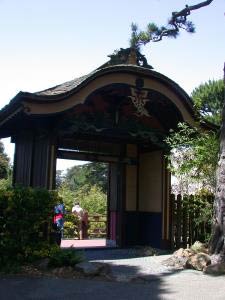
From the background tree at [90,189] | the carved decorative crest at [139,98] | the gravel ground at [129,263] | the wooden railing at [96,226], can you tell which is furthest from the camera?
the background tree at [90,189]

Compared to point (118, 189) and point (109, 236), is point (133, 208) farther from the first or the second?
point (109, 236)

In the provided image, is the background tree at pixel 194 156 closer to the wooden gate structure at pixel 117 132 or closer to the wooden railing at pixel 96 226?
the wooden gate structure at pixel 117 132

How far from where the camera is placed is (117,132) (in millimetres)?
13422

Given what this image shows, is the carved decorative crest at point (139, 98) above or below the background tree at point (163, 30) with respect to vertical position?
below

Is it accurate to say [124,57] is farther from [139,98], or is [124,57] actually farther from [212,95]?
[212,95]

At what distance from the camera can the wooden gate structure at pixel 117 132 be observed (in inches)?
471

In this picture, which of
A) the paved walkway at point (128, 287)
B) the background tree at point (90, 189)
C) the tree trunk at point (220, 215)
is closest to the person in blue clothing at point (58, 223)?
the paved walkway at point (128, 287)

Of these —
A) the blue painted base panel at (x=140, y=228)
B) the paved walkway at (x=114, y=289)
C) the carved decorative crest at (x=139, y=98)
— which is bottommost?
the paved walkway at (x=114, y=289)

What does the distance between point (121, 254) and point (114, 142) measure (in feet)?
11.7

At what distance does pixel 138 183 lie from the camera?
50.0 ft

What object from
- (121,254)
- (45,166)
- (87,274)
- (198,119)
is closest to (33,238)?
(87,274)

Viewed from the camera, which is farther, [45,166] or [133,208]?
[133,208]

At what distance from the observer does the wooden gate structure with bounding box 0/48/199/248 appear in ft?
39.2

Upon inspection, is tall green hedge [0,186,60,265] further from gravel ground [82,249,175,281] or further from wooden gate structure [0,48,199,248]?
wooden gate structure [0,48,199,248]
